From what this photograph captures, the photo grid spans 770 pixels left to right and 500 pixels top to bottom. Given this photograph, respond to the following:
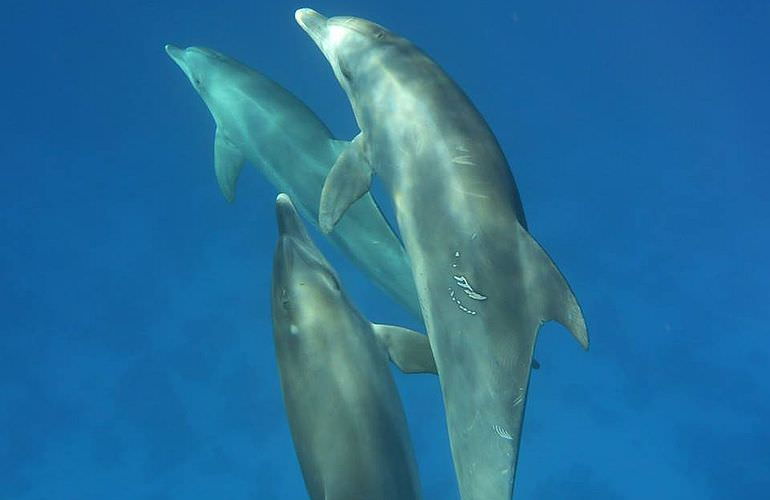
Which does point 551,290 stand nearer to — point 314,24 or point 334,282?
point 334,282

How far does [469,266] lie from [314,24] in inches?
83.6

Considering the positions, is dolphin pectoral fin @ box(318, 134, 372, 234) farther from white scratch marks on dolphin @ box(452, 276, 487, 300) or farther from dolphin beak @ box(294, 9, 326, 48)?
white scratch marks on dolphin @ box(452, 276, 487, 300)

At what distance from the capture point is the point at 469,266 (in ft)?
13.5

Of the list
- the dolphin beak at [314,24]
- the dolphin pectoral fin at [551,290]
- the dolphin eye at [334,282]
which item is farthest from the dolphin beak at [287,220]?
the dolphin pectoral fin at [551,290]

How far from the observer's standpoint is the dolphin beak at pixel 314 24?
211 inches

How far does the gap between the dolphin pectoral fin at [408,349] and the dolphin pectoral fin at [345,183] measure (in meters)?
0.74

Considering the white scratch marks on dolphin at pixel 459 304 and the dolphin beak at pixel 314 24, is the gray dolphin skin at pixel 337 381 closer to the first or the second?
the white scratch marks on dolphin at pixel 459 304

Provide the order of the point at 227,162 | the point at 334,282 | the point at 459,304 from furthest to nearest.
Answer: the point at 227,162, the point at 334,282, the point at 459,304

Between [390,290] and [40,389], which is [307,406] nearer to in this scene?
[390,290]

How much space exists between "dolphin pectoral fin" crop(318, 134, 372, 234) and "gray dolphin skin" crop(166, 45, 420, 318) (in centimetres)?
93

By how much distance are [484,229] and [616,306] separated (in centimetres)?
726

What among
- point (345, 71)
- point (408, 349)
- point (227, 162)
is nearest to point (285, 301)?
point (408, 349)

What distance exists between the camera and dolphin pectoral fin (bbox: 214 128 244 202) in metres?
7.93

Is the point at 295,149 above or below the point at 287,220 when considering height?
above
